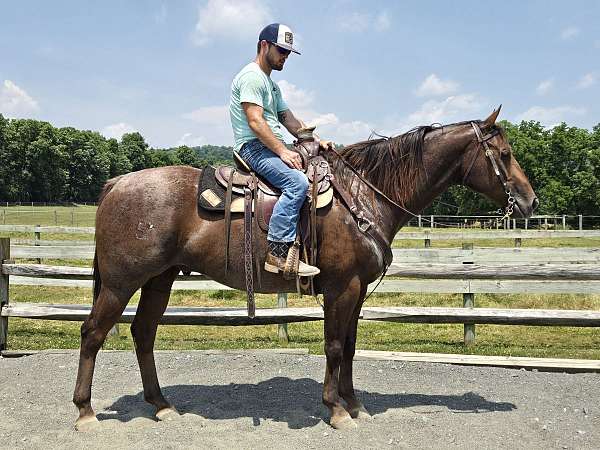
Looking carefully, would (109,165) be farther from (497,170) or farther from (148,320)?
(497,170)

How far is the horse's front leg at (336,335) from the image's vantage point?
4258mm

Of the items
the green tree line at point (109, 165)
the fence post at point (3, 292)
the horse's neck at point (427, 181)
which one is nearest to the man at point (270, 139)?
the horse's neck at point (427, 181)

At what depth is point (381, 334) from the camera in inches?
345

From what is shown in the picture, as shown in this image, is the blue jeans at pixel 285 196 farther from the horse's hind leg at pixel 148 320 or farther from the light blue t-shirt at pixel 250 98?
the horse's hind leg at pixel 148 320

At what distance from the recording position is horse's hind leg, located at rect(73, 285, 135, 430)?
14.1ft

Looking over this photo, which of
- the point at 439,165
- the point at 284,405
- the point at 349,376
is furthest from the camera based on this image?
the point at 284,405

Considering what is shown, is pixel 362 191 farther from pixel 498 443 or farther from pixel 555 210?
pixel 555 210

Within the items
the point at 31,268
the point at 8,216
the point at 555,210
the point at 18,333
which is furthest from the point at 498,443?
the point at 555,210

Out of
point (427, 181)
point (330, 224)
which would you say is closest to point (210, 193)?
point (330, 224)

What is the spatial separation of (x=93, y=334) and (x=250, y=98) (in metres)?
2.45

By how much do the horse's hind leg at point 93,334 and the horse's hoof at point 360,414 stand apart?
90.1 inches

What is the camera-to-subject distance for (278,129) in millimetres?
4531

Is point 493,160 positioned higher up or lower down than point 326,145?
lower down

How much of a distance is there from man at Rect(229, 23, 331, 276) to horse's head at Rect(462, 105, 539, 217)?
1336 mm
